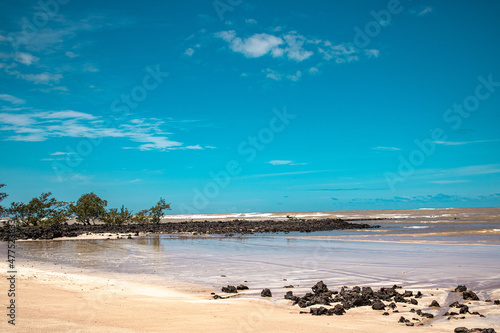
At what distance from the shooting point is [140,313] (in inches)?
316

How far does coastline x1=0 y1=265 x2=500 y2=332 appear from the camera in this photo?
7074mm

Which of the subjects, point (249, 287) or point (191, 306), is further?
point (249, 287)

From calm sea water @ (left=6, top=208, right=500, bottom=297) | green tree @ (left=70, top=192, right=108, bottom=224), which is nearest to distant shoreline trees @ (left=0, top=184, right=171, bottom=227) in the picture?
green tree @ (left=70, top=192, right=108, bottom=224)

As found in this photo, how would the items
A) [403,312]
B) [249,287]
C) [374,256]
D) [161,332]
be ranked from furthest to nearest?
[374,256] → [249,287] → [403,312] → [161,332]

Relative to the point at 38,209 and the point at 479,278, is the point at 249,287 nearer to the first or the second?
the point at 479,278

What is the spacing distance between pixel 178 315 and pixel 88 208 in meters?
56.4

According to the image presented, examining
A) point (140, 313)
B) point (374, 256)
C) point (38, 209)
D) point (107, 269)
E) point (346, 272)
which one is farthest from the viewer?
point (38, 209)

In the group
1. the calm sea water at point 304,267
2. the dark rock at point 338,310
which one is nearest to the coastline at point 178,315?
the dark rock at point 338,310

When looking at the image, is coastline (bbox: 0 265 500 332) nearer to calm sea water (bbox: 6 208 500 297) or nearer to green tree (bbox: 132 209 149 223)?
calm sea water (bbox: 6 208 500 297)

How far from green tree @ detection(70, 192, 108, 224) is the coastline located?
5174 centimetres

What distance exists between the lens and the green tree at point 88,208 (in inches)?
2312

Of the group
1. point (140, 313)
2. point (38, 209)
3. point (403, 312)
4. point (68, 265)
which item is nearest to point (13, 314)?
point (140, 313)

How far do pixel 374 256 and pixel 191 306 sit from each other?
13423 mm

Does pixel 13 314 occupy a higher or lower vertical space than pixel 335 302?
higher
